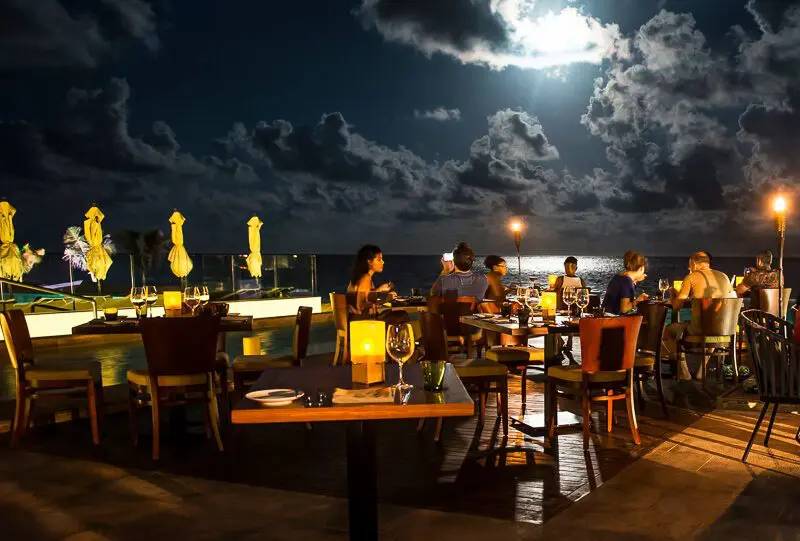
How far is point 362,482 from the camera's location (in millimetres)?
2471

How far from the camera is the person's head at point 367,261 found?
23.3 ft

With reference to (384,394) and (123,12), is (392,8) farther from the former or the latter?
(384,394)

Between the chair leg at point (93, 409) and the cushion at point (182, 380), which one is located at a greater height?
the cushion at point (182, 380)

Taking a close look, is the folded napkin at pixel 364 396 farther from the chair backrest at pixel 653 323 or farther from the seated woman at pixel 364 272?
the seated woman at pixel 364 272

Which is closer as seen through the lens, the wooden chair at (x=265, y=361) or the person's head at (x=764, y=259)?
the wooden chair at (x=265, y=361)

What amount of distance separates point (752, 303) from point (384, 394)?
22.7ft

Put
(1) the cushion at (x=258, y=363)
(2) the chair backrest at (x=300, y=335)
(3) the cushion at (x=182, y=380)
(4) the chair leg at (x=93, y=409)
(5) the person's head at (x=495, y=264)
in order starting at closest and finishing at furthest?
(3) the cushion at (x=182, y=380)
(4) the chair leg at (x=93, y=409)
(1) the cushion at (x=258, y=363)
(2) the chair backrest at (x=300, y=335)
(5) the person's head at (x=495, y=264)

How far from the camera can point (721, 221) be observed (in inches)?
1035

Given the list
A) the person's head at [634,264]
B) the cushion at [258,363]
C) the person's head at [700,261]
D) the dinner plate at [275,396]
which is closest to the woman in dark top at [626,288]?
the person's head at [634,264]

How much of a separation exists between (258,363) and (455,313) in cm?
221

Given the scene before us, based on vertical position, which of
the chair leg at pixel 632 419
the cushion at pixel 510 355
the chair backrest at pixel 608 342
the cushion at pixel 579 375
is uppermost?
the chair backrest at pixel 608 342

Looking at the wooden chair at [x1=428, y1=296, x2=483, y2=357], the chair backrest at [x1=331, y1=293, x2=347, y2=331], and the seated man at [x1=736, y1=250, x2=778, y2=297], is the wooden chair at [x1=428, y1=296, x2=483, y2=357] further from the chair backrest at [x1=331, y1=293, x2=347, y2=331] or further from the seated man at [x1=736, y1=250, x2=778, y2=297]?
the seated man at [x1=736, y1=250, x2=778, y2=297]

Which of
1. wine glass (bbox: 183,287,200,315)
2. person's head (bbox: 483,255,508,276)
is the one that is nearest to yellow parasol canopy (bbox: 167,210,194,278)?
person's head (bbox: 483,255,508,276)

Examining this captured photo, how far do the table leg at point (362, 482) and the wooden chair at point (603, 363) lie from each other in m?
2.36
